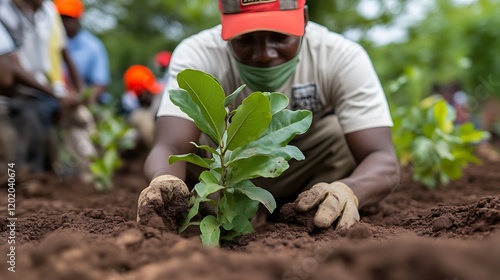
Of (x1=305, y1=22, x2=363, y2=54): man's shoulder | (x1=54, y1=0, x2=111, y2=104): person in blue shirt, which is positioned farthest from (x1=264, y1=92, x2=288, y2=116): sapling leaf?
(x1=54, y1=0, x2=111, y2=104): person in blue shirt

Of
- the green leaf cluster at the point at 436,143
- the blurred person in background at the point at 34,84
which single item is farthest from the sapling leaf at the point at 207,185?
the blurred person in background at the point at 34,84

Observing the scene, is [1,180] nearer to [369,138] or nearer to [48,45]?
[48,45]

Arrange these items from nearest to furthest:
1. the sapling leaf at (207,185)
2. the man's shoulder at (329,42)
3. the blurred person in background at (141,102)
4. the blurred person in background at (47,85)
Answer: the sapling leaf at (207,185) → the man's shoulder at (329,42) → the blurred person in background at (47,85) → the blurred person in background at (141,102)

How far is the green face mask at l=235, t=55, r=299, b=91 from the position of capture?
2217 mm

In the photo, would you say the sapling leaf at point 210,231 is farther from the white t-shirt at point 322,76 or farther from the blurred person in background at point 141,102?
the blurred person in background at point 141,102

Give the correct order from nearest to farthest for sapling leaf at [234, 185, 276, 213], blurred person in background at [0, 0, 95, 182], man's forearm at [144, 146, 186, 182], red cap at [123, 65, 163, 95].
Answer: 1. sapling leaf at [234, 185, 276, 213]
2. man's forearm at [144, 146, 186, 182]
3. blurred person in background at [0, 0, 95, 182]
4. red cap at [123, 65, 163, 95]

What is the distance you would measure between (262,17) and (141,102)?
4933 millimetres

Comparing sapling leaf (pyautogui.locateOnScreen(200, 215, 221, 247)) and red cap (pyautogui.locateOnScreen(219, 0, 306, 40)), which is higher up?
red cap (pyautogui.locateOnScreen(219, 0, 306, 40))

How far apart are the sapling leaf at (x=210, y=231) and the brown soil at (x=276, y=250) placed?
3 cm

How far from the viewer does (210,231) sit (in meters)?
1.65

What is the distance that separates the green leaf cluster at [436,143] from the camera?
3295 mm

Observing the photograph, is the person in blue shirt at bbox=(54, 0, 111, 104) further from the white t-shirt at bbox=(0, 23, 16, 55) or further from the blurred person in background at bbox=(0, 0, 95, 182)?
the white t-shirt at bbox=(0, 23, 16, 55)

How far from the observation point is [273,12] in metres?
2.11

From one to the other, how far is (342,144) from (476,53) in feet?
24.8
